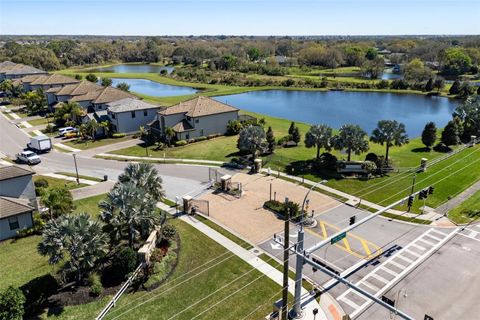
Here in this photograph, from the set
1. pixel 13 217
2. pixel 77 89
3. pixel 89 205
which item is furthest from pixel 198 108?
pixel 13 217

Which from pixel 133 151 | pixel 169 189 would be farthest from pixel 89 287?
pixel 133 151

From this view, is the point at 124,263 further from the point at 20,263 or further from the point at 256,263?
the point at 256,263

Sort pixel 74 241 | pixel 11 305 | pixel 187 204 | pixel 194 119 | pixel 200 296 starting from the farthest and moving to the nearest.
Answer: pixel 194 119 < pixel 187 204 < pixel 200 296 < pixel 74 241 < pixel 11 305

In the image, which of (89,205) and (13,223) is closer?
(13,223)

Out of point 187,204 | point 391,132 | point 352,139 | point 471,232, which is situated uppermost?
point 391,132

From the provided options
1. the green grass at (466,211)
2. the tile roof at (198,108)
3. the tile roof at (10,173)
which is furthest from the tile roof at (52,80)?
the green grass at (466,211)

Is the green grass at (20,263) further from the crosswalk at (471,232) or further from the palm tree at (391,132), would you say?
the palm tree at (391,132)
